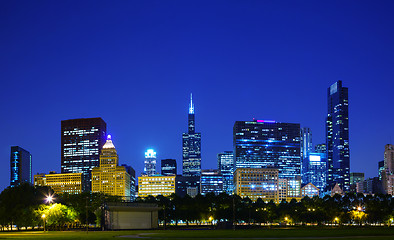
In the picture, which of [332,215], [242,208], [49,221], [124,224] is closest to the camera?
[49,221]

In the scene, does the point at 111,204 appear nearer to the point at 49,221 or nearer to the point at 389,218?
the point at 49,221

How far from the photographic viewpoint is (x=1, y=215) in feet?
372

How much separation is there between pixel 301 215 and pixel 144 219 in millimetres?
54978

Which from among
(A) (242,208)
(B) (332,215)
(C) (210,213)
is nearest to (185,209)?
(C) (210,213)

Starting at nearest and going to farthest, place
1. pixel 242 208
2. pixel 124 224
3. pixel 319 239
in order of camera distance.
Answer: pixel 319 239 → pixel 124 224 → pixel 242 208

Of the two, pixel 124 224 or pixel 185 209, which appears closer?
pixel 124 224

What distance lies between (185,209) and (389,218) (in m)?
61.6

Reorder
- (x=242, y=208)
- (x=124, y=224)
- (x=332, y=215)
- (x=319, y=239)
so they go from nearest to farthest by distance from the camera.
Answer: (x=319, y=239)
(x=124, y=224)
(x=332, y=215)
(x=242, y=208)

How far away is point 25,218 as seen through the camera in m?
111

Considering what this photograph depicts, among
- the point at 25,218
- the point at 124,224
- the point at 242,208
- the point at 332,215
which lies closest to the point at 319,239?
the point at 124,224

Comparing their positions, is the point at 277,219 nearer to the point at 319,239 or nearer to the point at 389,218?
the point at 389,218

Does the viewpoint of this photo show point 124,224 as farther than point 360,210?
No

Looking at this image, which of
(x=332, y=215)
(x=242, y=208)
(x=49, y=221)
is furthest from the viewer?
(x=242, y=208)

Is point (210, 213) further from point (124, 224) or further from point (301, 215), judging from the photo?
point (124, 224)
